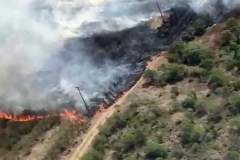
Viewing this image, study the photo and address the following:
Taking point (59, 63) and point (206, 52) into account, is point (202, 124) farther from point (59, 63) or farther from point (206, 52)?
point (59, 63)

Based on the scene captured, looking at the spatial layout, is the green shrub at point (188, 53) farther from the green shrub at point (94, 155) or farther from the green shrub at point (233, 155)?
the green shrub at point (233, 155)

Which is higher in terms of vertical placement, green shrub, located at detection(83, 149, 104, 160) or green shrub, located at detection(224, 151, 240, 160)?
green shrub, located at detection(83, 149, 104, 160)

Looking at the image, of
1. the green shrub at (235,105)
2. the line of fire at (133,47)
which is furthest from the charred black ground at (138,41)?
the green shrub at (235,105)

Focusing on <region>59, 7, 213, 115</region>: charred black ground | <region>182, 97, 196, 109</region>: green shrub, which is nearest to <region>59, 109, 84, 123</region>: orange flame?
<region>59, 7, 213, 115</region>: charred black ground

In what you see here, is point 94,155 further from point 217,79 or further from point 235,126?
point 217,79

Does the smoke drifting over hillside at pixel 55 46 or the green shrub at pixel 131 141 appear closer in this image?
the green shrub at pixel 131 141

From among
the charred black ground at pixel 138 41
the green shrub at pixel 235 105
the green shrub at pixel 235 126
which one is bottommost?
the green shrub at pixel 235 126

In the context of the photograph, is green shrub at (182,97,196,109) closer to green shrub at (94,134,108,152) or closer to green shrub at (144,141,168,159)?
green shrub at (144,141,168,159)
